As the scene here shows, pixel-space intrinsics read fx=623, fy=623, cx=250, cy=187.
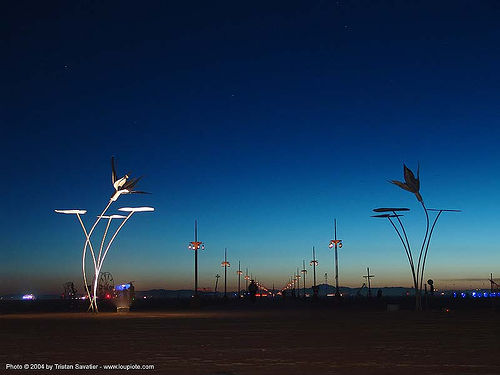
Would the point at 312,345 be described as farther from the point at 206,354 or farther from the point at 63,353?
the point at 63,353

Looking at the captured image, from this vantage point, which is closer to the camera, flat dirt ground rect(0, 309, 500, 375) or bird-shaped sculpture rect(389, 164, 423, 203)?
flat dirt ground rect(0, 309, 500, 375)

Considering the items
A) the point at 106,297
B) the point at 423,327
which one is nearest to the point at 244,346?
the point at 423,327

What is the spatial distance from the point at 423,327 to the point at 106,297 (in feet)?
91.7

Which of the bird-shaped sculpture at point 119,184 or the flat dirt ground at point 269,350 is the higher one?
the bird-shaped sculpture at point 119,184

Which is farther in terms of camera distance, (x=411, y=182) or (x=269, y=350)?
(x=411, y=182)

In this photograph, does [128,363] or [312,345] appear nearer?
[128,363]

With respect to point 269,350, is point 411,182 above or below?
above

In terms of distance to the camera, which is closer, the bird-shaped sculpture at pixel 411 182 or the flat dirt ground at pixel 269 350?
the flat dirt ground at pixel 269 350

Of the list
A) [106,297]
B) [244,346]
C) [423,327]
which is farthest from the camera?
[106,297]

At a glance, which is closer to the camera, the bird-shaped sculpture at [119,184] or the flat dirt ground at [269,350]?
the flat dirt ground at [269,350]

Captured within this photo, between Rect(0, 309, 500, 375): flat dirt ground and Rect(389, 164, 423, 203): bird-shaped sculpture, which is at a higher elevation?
Rect(389, 164, 423, 203): bird-shaped sculpture

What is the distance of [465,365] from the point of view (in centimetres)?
1016

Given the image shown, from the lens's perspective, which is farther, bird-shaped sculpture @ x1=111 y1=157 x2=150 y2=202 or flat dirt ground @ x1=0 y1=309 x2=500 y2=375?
bird-shaped sculpture @ x1=111 y1=157 x2=150 y2=202

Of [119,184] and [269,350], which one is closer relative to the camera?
[269,350]
